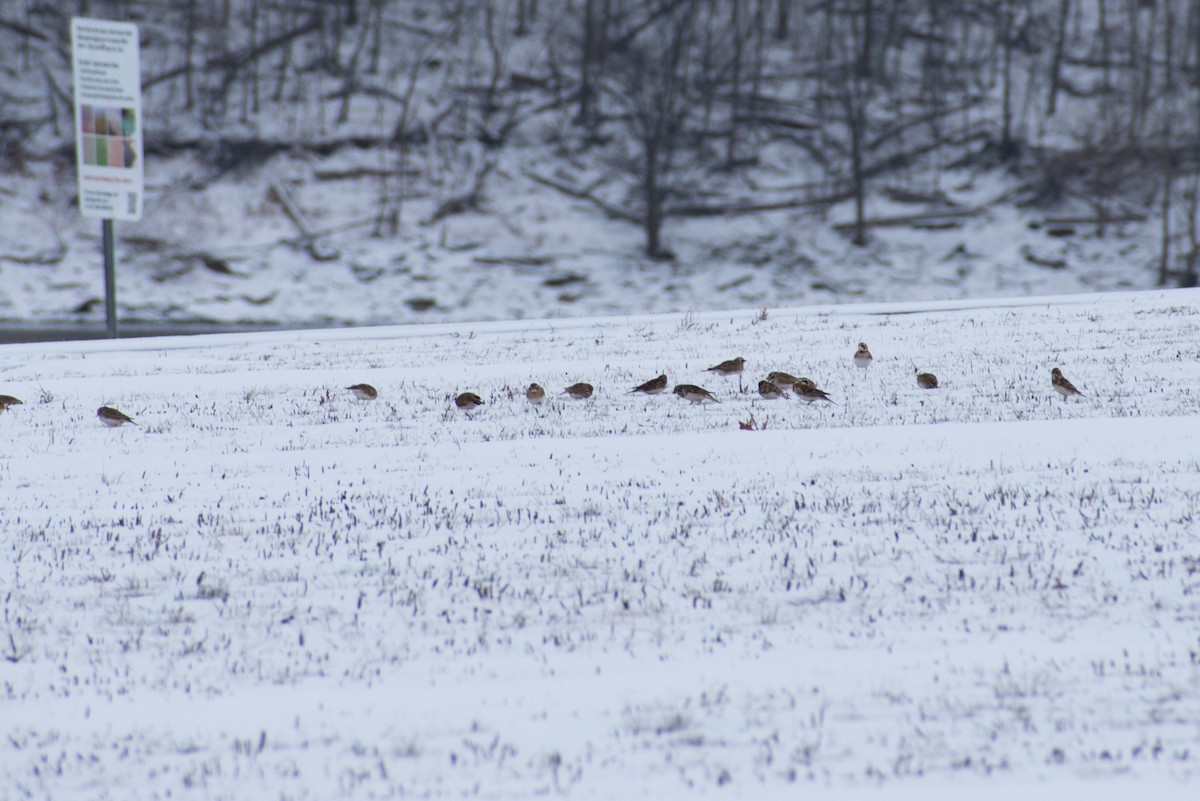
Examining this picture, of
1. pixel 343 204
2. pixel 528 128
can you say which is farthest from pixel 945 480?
pixel 528 128

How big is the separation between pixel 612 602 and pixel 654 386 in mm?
5030

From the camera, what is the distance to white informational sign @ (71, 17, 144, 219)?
64.7 feet

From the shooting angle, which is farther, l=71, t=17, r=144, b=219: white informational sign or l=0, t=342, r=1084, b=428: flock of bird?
l=71, t=17, r=144, b=219: white informational sign

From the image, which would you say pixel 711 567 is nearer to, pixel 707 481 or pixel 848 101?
pixel 707 481

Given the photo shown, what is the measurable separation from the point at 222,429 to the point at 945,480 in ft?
18.2

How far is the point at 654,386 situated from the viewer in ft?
32.8

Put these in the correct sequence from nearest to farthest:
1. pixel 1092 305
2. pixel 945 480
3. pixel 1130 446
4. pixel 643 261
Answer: pixel 945 480 → pixel 1130 446 → pixel 1092 305 → pixel 643 261

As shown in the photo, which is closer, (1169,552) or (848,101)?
(1169,552)

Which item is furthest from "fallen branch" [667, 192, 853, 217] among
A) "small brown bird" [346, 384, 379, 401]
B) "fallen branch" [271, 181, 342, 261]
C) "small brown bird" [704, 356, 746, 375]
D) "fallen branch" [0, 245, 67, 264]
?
"small brown bird" [346, 384, 379, 401]

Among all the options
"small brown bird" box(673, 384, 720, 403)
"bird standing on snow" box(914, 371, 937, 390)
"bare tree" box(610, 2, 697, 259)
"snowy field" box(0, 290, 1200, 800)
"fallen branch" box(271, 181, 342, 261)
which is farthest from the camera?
"bare tree" box(610, 2, 697, 259)

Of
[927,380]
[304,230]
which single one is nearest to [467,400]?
[927,380]

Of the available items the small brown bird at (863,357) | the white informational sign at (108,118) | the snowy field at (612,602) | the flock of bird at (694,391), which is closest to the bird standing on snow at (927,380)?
the flock of bird at (694,391)

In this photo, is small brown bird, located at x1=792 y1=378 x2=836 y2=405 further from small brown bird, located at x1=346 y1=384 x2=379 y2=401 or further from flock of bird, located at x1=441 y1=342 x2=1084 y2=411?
small brown bird, located at x1=346 y1=384 x2=379 y2=401

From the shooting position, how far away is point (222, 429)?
9.02m
